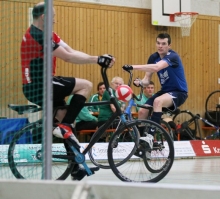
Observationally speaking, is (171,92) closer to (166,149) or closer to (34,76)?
(166,149)

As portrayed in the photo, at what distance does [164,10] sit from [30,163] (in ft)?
31.2

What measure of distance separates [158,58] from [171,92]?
622mm

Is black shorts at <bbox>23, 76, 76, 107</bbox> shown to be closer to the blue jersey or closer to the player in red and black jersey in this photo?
the player in red and black jersey

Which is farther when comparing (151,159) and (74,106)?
(151,159)

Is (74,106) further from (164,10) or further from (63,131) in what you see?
(164,10)

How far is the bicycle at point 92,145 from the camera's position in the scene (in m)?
6.59

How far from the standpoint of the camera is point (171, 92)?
8.70 meters

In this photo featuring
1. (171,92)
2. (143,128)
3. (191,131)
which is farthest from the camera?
(191,131)

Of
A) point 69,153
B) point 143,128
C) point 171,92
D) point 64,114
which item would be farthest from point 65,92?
point 171,92

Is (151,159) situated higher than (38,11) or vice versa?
(38,11)

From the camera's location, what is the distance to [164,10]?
1562 cm

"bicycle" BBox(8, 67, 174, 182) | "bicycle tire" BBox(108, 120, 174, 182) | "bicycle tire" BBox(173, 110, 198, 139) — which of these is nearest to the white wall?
"bicycle tire" BBox(173, 110, 198, 139)

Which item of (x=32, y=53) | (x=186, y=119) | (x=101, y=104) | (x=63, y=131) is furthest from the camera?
(x=186, y=119)

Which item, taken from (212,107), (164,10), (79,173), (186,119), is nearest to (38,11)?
(79,173)
